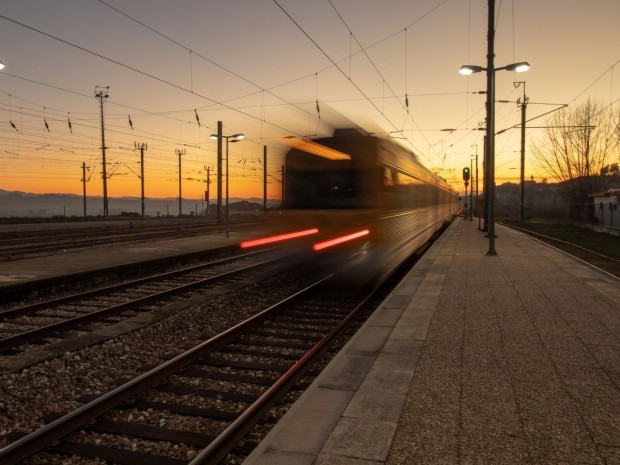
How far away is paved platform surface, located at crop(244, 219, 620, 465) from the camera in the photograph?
11.0 ft

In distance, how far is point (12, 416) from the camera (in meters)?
4.36

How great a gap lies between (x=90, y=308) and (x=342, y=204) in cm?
519

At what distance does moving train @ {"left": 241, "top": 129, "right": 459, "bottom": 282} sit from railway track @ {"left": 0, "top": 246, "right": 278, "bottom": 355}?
2.13m

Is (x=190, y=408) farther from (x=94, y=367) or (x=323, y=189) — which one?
(x=323, y=189)

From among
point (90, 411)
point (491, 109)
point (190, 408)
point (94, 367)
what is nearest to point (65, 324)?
point (94, 367)

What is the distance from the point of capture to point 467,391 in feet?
14.3

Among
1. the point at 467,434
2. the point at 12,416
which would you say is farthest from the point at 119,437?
the point at 467,434

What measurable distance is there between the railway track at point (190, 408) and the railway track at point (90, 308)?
232 centimetres

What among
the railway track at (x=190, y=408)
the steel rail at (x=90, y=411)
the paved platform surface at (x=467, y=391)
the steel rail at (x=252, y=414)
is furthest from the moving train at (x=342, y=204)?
the steel rail at (x=90, y=411)

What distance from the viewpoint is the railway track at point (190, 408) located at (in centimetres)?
369

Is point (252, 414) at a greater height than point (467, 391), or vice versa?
point (467, 391)

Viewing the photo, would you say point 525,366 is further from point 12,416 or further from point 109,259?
point 109,259

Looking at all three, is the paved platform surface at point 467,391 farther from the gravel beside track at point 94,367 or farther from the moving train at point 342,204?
the gravel beside track at point 94,367

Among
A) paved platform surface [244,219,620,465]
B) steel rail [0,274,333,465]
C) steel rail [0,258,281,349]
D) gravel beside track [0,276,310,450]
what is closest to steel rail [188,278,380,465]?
paved platform surface [244,219,620,465]
